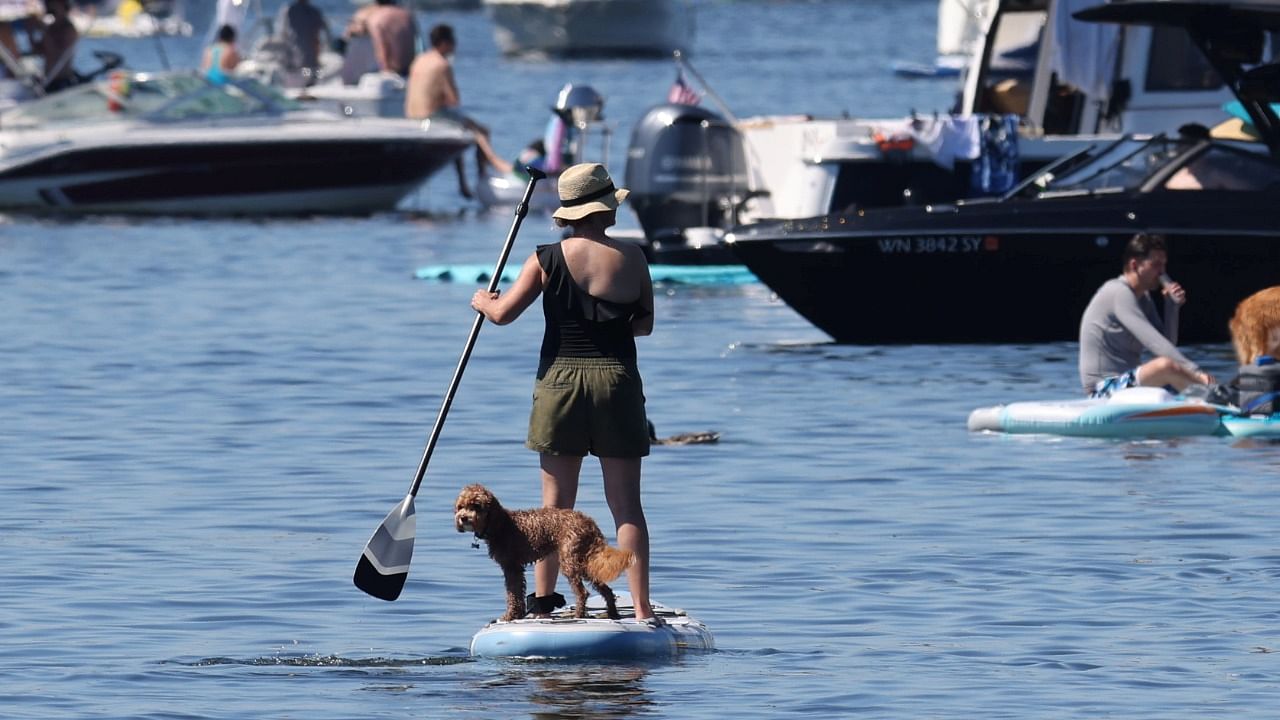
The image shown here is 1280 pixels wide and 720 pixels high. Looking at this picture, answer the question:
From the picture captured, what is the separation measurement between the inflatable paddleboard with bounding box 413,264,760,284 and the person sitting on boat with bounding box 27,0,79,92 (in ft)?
32.3

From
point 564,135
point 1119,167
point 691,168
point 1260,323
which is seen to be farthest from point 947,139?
point 564,135

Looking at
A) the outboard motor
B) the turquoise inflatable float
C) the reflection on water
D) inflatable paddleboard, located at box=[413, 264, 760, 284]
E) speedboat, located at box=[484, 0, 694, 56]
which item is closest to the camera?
the reflection on water

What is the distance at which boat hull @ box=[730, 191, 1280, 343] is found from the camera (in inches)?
745

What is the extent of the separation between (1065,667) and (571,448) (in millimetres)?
1777

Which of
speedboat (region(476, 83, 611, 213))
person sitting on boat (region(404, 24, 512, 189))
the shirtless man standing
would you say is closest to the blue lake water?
speedboat (region(476, 83, 611, 213))

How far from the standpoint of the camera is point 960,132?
2242cm

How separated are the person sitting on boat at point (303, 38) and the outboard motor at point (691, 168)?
45.9ft

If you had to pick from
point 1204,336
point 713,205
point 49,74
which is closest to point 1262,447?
point 1204,336

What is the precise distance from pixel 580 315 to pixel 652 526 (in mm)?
3439

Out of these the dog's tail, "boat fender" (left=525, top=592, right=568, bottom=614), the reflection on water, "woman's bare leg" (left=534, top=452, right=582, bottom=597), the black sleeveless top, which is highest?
the black sleeveless top

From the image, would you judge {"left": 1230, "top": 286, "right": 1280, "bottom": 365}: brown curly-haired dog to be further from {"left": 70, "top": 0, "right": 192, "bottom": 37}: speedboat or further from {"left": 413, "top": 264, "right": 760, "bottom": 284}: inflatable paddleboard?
{"left": 70, "top": 0, "right": 192, "bottom": 37}: speedboat

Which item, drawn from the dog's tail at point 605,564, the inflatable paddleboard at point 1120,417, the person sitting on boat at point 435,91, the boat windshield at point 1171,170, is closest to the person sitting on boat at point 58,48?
the person sitting on boat at point 435,91

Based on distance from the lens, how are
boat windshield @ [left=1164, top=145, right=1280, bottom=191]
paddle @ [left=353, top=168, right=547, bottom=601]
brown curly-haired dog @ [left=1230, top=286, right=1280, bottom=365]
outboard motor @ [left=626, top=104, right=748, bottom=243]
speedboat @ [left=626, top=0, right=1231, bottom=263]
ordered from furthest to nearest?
outboard motor @ [left=626, top=104, right=748, bottom=243], speedboat @ [left=626, top=0, right=1231, bottom=263], boat windshield @ [left=1164, top=145, right=1280, bottom=191], brown curly-haired dog @ [left=1230, top=286, right=1280, bottom=365], paddle @ [left=353, top=168, right=547, bottom=601]

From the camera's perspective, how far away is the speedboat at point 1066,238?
18953 mm
